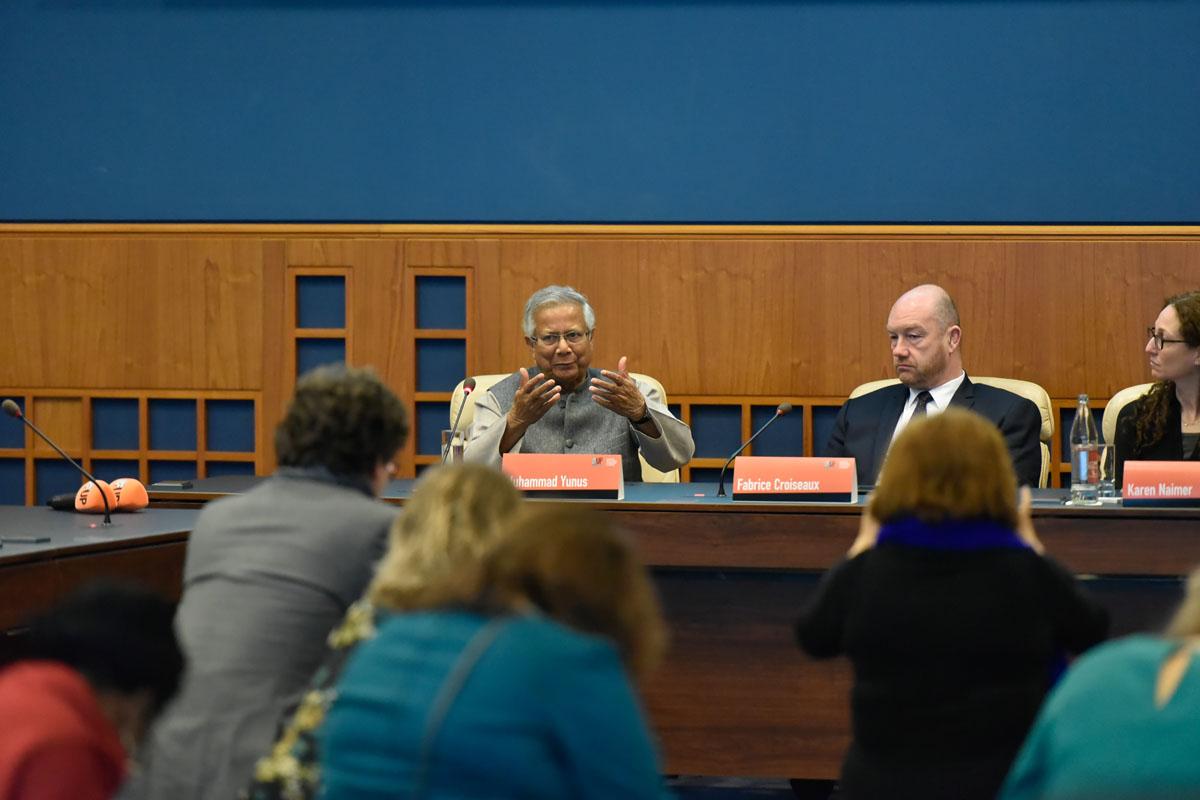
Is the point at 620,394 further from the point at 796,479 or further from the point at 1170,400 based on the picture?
the point at 1170,400

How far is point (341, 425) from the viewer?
215cm

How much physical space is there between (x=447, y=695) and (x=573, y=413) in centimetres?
268

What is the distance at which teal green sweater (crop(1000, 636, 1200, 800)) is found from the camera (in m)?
1.33

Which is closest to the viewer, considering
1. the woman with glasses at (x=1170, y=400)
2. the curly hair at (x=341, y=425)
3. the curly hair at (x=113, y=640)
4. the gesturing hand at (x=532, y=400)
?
the curly hair at (x=113, y=640)

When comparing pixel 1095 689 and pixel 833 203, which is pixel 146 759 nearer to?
pixel 1095 689

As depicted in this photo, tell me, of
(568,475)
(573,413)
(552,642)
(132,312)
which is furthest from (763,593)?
(132,312)

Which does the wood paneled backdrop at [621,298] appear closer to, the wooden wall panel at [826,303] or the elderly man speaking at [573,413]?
the wooden wall panel at [826,303]

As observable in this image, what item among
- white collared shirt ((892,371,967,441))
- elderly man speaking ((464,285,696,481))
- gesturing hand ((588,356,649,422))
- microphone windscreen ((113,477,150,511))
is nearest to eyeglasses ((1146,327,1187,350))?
white collared shirt ((892,371,967,441))

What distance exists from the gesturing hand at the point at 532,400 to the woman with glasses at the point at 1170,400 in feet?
5.05

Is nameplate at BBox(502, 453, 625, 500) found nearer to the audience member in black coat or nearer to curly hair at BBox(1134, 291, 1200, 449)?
the audience member in black coat

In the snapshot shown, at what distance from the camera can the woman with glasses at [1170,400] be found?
3.71 metres

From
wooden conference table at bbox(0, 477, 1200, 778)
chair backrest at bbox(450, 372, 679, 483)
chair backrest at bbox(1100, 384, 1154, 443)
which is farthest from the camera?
chair backrest at bbox(450, 372, 679, 483)

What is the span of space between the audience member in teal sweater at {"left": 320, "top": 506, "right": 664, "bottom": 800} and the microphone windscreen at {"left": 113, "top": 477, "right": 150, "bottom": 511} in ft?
6.53

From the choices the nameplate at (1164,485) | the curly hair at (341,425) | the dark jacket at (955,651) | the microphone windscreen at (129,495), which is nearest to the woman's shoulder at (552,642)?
the dark jacket at (955,651)
